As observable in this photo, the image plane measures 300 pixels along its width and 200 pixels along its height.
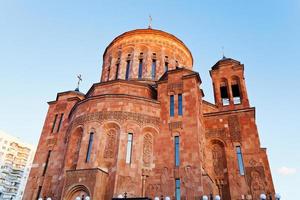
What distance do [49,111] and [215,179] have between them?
44.6 ft

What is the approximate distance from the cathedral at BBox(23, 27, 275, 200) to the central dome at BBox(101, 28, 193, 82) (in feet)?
12.8

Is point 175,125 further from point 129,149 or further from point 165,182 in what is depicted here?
point 165,182

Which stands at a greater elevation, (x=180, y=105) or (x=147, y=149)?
(x=180, y=105)

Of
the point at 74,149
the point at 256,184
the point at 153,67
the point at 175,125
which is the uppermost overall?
the point at 153,67

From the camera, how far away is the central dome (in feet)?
68.4

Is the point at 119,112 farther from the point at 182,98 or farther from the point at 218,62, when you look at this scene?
the point at 218,62

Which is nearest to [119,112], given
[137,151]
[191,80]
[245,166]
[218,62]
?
[137,151]

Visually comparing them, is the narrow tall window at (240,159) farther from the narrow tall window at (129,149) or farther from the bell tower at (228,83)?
the narrow tall window at (129,149)

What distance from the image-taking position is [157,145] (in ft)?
45.2

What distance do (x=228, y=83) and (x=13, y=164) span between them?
1889 inches

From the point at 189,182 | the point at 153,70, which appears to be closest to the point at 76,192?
the point at 189,182

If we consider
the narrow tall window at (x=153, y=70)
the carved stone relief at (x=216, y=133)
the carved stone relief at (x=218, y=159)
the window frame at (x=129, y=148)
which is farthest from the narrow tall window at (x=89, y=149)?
the narrow tall window at (x=153, y=70)

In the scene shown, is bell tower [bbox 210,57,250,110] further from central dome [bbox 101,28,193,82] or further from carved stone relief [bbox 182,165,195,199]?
carved stone relief [bbox 182,165,195,199]

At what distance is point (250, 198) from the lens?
1337cm
